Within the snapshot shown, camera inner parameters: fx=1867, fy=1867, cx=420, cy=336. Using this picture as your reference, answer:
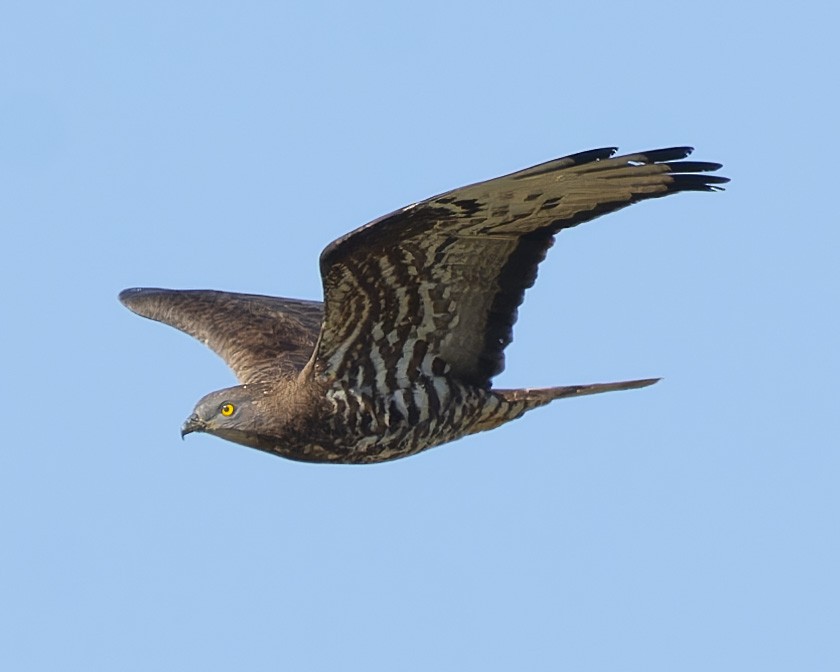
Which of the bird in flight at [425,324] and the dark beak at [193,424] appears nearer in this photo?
the bird in flight at [425,324]

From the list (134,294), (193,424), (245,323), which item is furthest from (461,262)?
(134,294)

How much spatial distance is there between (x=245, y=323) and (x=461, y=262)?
2.93 metres

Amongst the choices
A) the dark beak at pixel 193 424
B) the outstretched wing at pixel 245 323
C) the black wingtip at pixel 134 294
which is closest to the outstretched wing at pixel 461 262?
the dark beak at pixel 193 424

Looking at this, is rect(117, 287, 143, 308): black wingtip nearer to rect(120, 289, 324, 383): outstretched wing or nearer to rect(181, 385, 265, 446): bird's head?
rect(120, 289, 324, 383): outstretched wing

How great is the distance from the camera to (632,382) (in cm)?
1240

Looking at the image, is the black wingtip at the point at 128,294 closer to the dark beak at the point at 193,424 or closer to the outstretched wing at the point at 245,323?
the outstretched wing at the point at 245,323

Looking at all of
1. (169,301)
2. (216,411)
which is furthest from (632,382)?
(169,301)

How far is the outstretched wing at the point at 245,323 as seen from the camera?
42.3ft

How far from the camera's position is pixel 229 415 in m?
11.7

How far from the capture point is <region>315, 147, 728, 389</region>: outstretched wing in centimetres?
1035

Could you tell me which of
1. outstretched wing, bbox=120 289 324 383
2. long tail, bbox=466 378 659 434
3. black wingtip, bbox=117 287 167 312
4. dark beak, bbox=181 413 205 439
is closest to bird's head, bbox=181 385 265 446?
dark beak, bbox=181 413 205 439

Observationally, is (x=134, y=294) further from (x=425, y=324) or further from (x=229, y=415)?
(x=425, y=324)

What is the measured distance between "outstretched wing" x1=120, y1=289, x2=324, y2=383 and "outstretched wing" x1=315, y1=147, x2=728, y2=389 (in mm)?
982

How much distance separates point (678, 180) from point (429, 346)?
2.18 metres
